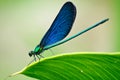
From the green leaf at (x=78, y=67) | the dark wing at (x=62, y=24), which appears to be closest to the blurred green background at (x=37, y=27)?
the dark wing at (x=62, y=24)

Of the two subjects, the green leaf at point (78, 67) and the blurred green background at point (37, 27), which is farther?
the blurred green background at point (37, 27)

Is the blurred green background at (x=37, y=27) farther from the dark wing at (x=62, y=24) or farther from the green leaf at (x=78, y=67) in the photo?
the green leaf at (x=78, y=67)

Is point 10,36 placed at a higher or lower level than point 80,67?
higher

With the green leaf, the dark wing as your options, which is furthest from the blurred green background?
the green leaf

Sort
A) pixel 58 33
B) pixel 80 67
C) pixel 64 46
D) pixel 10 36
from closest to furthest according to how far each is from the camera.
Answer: pixel 80 67, pixel 58 33, pixel 64 46, pixel 10 36

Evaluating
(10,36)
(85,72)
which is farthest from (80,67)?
(10,36)

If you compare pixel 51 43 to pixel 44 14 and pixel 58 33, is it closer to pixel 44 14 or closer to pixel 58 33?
pixel 58 33
